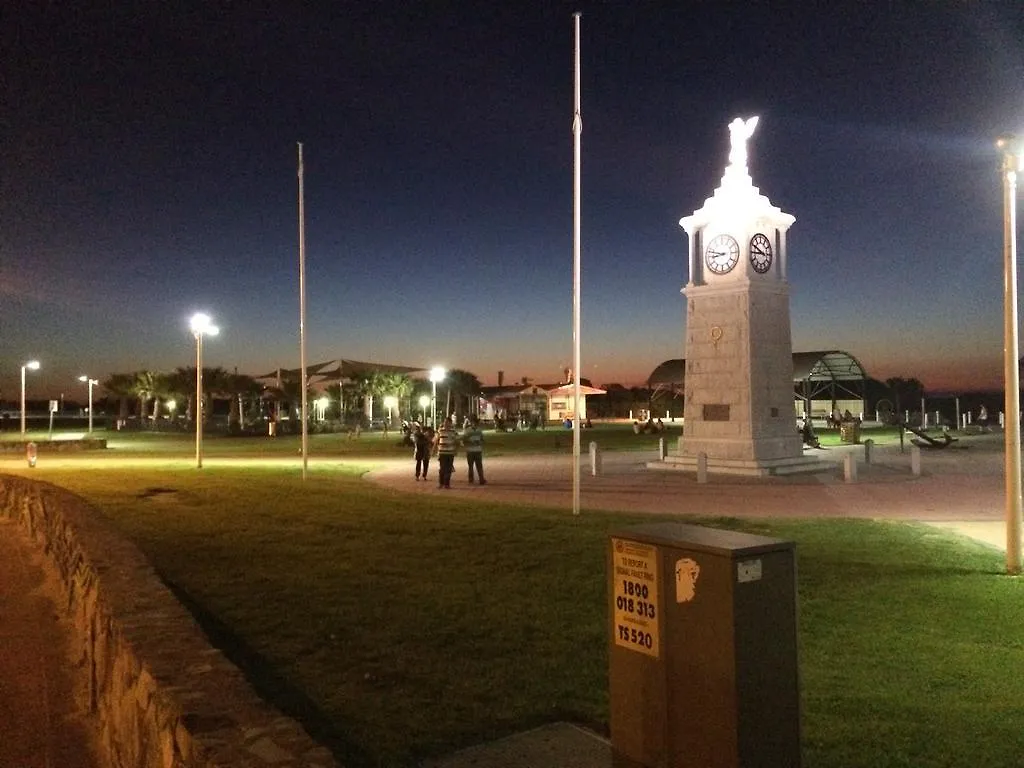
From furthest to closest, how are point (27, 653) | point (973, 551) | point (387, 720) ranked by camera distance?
point (973, 551), point (27, 653), point (387, 720)

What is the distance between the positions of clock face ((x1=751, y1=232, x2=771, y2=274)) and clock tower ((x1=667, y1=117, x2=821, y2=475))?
0.09 feet

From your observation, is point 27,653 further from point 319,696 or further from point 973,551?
point 973,551

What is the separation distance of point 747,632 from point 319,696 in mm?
3392

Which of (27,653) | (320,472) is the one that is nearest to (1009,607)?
(27,653)

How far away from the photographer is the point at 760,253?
77.8 ft

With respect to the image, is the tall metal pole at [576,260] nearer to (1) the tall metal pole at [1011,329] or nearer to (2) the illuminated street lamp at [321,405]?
(1) the tall metal pole at [1011,329]

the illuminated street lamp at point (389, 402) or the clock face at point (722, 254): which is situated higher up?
the clock face at point (722, 254)

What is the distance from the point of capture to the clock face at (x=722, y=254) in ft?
77.4

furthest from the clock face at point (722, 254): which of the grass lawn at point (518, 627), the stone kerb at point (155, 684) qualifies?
the stone kerb at point (155, 684)

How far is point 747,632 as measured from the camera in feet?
11.0

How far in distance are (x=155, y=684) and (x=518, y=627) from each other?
12.0ft

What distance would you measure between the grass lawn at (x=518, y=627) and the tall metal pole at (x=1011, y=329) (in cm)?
46

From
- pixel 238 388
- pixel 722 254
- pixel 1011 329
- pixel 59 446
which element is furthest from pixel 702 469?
pixel 238 388

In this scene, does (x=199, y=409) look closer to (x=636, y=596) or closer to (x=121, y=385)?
(x=636, y=596)
